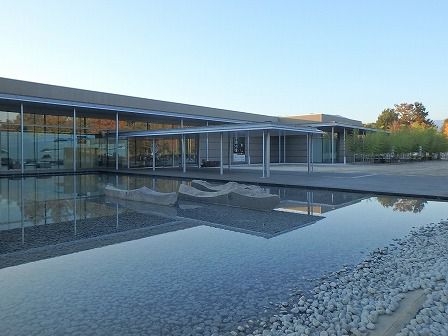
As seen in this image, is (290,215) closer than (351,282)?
No

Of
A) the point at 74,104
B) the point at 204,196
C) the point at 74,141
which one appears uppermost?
the point at 74,104

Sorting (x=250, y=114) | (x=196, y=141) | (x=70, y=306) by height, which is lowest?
(x=70, y=306)

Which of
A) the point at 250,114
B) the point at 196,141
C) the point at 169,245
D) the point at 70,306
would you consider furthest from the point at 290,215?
the point at 250,114

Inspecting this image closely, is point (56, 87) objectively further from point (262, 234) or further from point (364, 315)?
point (364, 315)

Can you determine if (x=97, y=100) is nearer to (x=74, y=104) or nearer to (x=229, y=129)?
(x=74, y=104)

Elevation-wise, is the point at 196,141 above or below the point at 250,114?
below

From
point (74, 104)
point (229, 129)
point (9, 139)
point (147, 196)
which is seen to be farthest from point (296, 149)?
point (147, 196)

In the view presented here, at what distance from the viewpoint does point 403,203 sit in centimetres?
1214

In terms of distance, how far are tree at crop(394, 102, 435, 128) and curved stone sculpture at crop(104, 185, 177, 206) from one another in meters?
83.8

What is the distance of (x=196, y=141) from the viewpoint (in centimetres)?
3512

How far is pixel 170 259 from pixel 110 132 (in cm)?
2492

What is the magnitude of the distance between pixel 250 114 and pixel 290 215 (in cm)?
3289

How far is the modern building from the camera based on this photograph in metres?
24.0

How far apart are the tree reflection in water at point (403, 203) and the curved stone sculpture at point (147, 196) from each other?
647 cm
